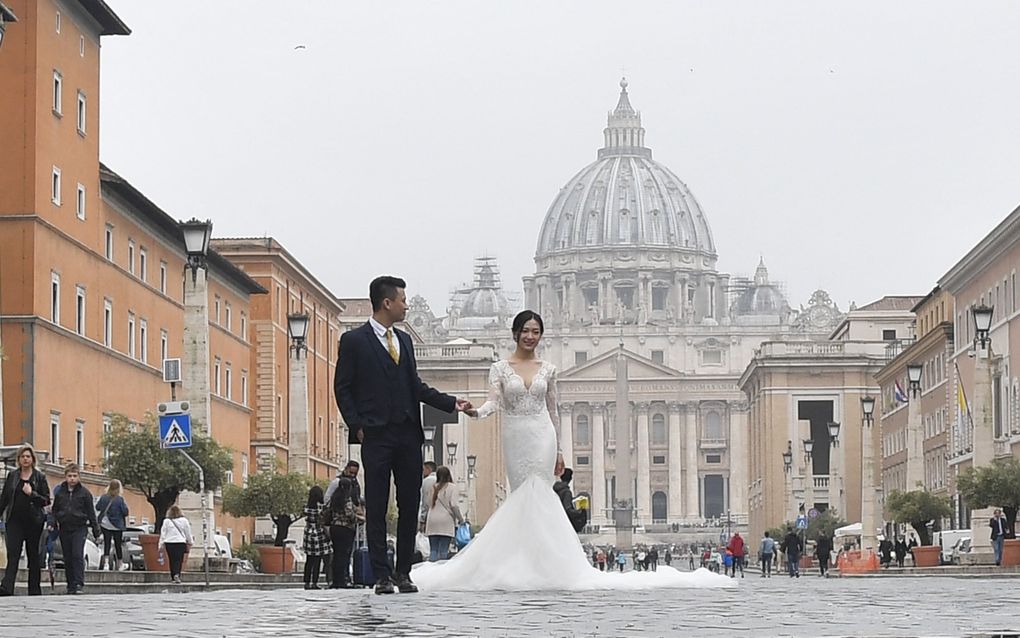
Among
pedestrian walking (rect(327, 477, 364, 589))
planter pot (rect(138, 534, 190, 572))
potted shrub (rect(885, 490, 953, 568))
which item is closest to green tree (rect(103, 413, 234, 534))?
planter pot (rect(138, 534, 190, 572))

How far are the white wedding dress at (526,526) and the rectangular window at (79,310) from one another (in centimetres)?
3619

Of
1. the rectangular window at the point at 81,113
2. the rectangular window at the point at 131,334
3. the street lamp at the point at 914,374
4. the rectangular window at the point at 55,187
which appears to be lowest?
the street lamp at the point at 914,374

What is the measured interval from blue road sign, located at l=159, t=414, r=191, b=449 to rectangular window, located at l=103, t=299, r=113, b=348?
84.8 ft

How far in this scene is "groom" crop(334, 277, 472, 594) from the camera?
51.7 ft

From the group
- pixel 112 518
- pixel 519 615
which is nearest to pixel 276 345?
pixel 112 518

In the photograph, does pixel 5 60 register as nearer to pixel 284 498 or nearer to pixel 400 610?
pixel 284 498

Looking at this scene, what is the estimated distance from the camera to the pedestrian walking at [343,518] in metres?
24.0

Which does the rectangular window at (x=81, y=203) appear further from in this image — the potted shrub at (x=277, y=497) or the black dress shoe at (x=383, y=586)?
the black dress shoe at (x=383, y=586)

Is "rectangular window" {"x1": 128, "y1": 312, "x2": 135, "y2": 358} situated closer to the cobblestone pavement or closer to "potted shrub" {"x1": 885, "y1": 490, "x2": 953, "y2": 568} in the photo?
"potted shrub" {"x1": 885, "y1": 490, "x2": 953, "y2": 568}

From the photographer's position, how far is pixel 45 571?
3319 centimetres

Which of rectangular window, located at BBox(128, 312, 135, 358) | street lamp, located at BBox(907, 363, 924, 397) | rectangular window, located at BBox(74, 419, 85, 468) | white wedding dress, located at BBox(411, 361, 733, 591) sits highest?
rectangular window, located at BBox(128, 312, 135, 358)

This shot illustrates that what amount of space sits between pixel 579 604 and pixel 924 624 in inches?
123

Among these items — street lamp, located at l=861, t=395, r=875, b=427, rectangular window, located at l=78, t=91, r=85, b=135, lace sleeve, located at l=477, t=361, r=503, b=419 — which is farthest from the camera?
street lamp, located at l=861, t=395, r=875, b=427

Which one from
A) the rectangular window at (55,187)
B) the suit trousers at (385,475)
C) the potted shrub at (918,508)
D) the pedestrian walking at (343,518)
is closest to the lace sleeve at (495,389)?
the suit trousers at (385,475)
